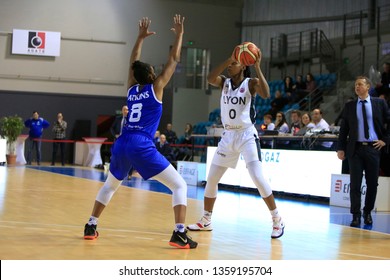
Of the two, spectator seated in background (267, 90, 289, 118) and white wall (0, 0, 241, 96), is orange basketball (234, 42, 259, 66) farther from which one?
white wall (0, 0, 241, 96)

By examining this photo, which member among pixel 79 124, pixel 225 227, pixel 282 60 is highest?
pixel 282 60

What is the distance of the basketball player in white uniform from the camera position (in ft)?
23.3

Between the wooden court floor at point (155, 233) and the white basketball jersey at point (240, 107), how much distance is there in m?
1.28

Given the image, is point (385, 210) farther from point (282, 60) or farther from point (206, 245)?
point (282, 60)

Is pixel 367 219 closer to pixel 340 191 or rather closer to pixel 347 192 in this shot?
pixel 347 192

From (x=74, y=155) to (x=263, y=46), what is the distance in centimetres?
1003

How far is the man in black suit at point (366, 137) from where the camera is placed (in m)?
8.43

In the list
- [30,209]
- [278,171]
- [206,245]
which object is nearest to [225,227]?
[206,245]

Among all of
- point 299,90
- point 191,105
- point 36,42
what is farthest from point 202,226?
point 36,42

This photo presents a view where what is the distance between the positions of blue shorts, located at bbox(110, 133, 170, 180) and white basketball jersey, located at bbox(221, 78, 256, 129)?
1.39 meters

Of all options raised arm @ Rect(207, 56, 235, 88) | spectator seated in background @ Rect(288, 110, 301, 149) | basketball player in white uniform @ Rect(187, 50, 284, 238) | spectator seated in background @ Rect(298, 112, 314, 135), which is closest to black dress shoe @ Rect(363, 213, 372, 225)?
basketball player in white uniform @ Rect(187, 50, 284, 238)
